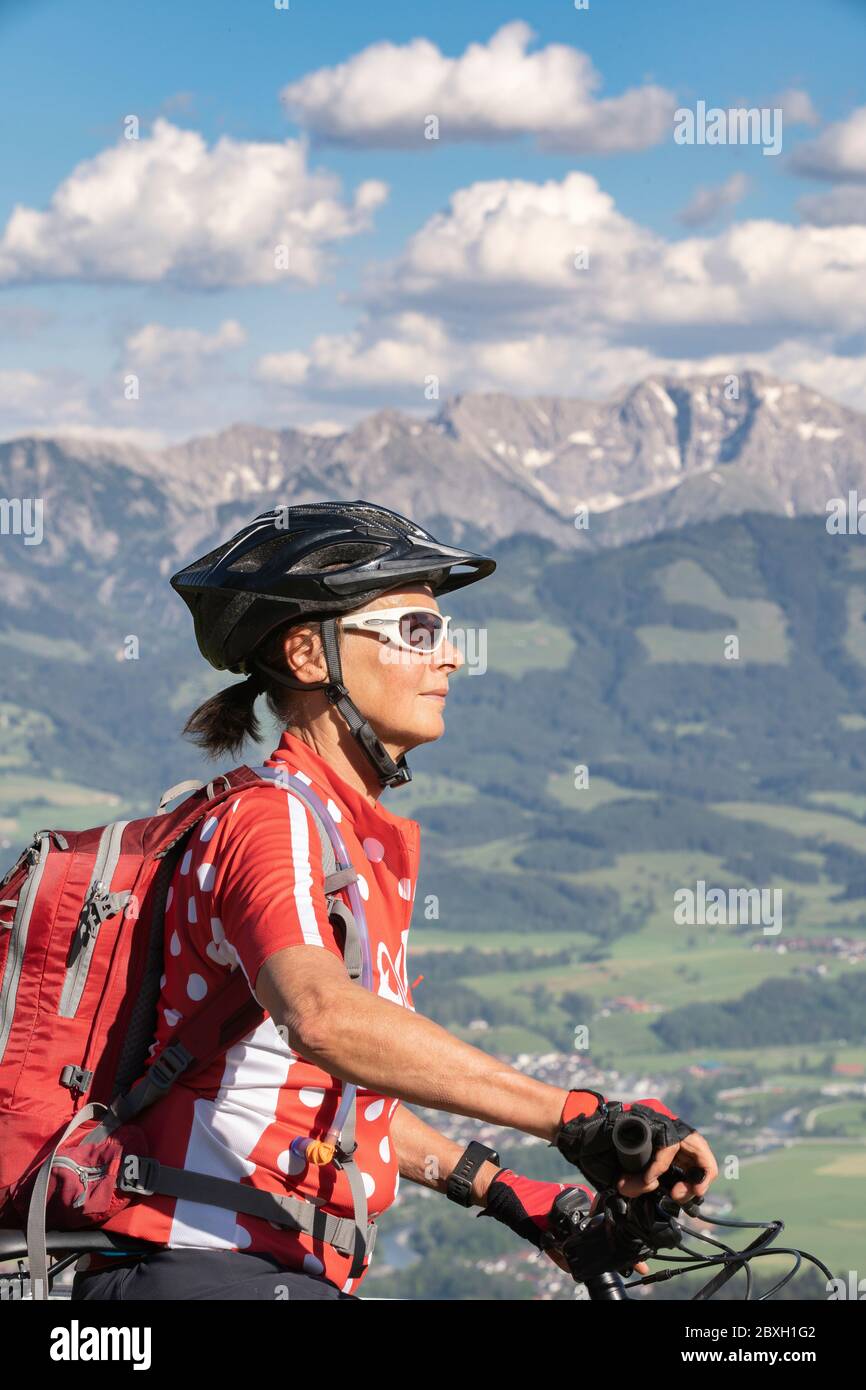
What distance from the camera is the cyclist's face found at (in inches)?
175

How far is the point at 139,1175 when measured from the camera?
3721 millimetres

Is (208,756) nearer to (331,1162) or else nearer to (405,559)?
(405,559)

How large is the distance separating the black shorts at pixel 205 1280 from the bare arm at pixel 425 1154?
3.63ft

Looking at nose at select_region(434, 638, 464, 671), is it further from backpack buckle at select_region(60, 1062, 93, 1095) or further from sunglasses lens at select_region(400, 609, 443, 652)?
backpack buckle at select_region(60, 1062, 93, 1095)

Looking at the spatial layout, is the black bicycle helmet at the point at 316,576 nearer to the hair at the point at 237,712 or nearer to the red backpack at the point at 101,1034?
the hair at the point at 237,712

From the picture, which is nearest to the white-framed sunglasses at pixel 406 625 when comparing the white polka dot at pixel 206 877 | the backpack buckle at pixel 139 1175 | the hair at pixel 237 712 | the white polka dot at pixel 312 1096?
the hair at pixel 237 712

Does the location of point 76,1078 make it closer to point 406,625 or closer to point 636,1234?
point 636,1234

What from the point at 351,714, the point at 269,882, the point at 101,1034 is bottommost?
the point at 101,1034

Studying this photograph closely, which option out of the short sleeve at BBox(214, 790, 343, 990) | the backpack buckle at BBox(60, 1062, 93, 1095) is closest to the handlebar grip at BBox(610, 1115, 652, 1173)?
the short sleeve at BBox(214, 790, 343, 990)

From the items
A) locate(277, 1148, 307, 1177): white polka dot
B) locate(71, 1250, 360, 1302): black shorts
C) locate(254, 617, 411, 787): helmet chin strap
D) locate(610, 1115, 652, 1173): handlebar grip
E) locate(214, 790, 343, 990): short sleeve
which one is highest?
locate(254, 617, 411, 787): helmet chin strap

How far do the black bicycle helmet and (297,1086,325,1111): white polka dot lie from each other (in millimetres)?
892

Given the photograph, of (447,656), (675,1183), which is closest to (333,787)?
(447,656)

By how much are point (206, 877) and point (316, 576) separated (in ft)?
3.37

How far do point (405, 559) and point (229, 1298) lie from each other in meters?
1.89
